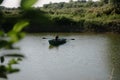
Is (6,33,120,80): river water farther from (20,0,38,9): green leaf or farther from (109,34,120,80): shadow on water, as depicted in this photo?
(20,0,38,9): green leaf

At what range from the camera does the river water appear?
36.5ft

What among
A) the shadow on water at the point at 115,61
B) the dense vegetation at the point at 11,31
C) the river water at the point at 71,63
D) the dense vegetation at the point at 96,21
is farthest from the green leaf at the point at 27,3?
the dense vegetation at the point at 96,21

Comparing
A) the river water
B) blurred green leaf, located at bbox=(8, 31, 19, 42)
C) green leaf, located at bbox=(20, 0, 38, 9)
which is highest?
green leaf, located at bbox=(20, 0, 38, 9)

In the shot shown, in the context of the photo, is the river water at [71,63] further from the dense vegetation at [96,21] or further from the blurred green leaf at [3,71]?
the blurred green leaf at [3,71]


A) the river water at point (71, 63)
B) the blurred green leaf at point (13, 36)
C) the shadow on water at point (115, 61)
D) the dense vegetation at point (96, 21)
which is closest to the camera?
the blurred green leaf at point (13, 36)

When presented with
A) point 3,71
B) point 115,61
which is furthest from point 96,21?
point 3,71

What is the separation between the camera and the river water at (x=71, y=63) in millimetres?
11133

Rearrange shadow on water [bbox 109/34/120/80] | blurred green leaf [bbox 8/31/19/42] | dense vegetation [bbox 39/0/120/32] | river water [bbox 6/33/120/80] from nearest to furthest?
blurred green leaf [bbox 8/31/19/42] → shadow on water [bbox 109/34/120/80] → river water [bbox 6/33/120/80] → dense vegetation [bbox 39/0/120/32]

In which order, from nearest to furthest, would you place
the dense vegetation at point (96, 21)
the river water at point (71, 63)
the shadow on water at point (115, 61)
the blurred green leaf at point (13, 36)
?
1. the blurred green leaf at point (13, 36)
2. the shadow on water at point (115, 61)
3. the river water at point (71, 63)
4. the dense vegetation at point (96, 21)

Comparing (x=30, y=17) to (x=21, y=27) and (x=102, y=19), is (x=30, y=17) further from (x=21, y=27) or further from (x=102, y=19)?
(x=102, y=19)

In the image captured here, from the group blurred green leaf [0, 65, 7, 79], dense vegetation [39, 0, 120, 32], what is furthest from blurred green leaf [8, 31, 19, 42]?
dense vegetation [39, 0, 120, 32]

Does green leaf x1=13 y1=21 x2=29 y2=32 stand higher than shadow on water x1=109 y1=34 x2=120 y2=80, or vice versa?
green leaf x1=13 y1=21 x2=29 y2=32

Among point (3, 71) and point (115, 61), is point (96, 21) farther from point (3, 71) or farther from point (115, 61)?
point (3, 71)

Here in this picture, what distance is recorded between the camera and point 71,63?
1323 centimetres
